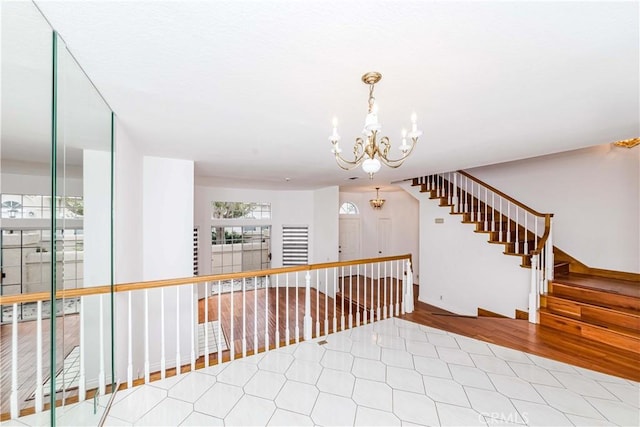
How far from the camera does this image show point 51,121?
1145 millimetres

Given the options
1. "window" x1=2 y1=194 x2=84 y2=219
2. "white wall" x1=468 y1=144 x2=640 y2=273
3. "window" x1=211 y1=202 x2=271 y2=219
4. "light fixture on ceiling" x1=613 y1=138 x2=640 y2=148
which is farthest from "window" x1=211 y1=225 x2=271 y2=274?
"light fixture on ceiling" x1=613 y1=138 x2=640 y2=148

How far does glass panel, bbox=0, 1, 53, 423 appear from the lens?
865 millimetres

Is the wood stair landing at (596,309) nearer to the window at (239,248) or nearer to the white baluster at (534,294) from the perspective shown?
the white baluster at (534,294)

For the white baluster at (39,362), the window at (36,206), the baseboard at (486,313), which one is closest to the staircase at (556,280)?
the baseboard at (486,313)

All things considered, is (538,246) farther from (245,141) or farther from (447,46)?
(245,141)

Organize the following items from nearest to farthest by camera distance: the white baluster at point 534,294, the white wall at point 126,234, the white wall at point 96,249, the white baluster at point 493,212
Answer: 1. the white wall at point 96,249
2. the white wall at point 126,234
3. the white baluster at point 534,294
4. the white baluster at point 493,212

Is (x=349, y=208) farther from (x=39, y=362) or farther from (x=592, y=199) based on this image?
(x=39, y=362)

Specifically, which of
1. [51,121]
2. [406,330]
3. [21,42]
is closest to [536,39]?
[21,42]

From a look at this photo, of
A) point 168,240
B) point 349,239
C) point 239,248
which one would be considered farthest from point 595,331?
point 239,248

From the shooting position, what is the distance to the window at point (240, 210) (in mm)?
6523

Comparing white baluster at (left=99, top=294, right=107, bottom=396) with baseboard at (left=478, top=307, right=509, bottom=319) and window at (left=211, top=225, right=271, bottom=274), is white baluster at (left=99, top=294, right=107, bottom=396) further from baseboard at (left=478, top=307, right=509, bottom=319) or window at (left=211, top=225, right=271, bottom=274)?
baseboard at (left=478, top=307, right=509, bottom=319)

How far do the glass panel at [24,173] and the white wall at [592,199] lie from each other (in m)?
6.31

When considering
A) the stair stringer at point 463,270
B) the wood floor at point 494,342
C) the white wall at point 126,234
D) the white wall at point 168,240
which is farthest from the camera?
the stair stringer at point 463,270

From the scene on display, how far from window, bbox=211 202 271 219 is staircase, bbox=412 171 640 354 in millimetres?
4294
